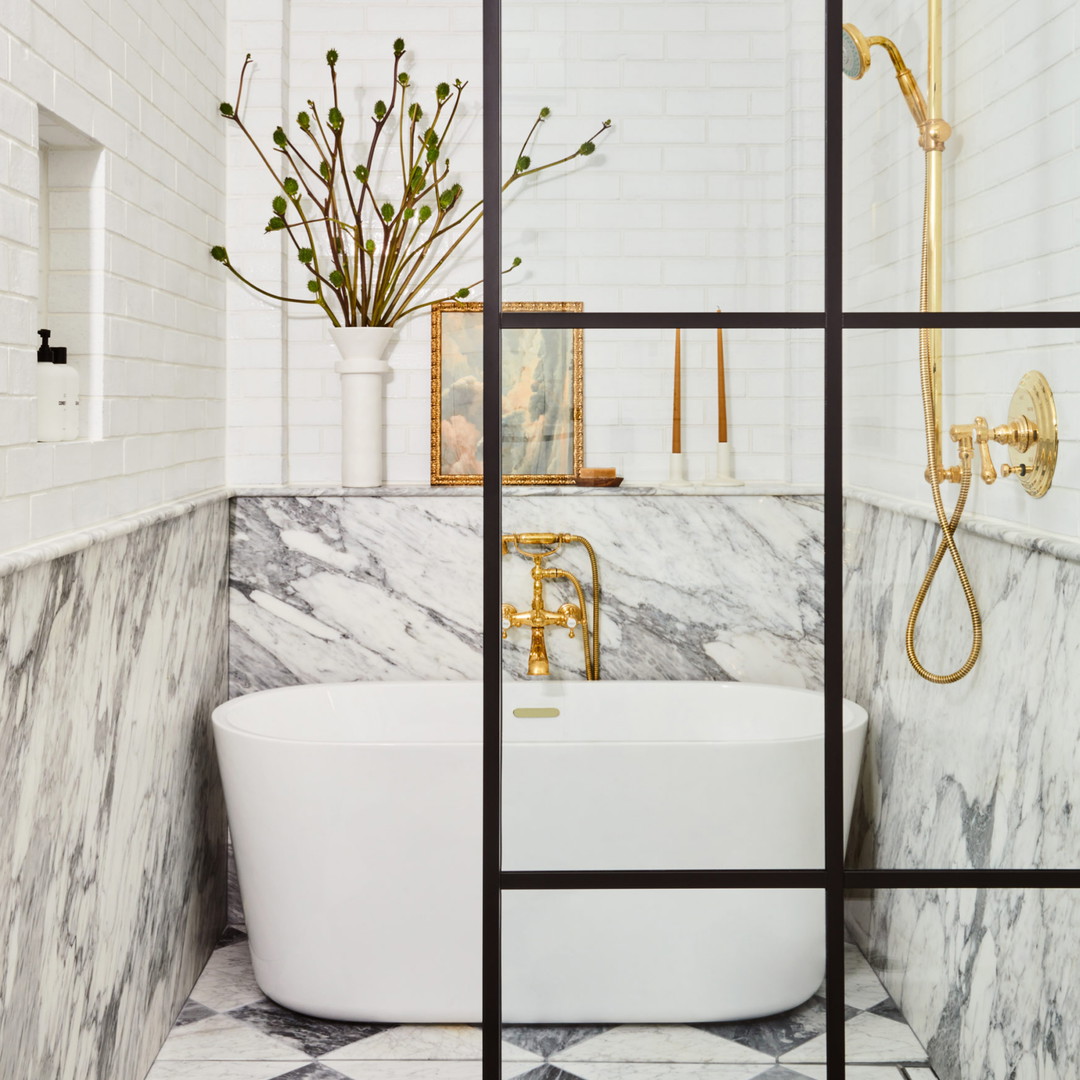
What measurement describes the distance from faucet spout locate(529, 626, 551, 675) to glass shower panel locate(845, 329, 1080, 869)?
1.13 ft

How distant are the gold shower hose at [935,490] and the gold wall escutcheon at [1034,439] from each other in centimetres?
5

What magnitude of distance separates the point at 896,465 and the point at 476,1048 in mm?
1775

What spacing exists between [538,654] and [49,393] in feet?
3.81

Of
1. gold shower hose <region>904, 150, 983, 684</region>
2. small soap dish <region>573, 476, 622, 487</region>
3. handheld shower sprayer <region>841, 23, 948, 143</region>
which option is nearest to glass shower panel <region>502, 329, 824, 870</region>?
small soap dish <region>573, 476, 622, 487</region>

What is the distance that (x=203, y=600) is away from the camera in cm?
290

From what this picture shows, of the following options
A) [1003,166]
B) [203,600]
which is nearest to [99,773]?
[203,600]

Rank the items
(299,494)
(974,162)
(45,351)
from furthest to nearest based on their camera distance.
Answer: (299,494) → (45,351) → (974,162)

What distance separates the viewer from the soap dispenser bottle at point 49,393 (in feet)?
6.53

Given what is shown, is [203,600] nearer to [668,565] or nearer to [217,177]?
[217,177]

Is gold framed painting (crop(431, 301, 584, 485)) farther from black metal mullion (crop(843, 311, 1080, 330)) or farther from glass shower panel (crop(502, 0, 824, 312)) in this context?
black metal mullion (crop(843, 311, 1080, 330))

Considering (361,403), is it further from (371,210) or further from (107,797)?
(107,797)

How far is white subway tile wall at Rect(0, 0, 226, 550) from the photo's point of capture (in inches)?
70.7

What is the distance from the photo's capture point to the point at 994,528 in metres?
1.25

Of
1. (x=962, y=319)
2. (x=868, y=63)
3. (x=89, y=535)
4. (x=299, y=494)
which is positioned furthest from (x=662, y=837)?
(x=299, y=494)
